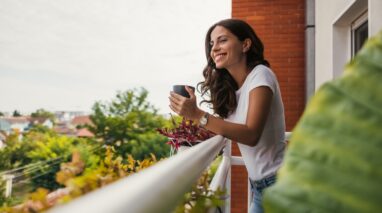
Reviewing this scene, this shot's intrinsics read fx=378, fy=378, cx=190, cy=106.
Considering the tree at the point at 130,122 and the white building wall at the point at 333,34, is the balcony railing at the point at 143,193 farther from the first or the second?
the tree at the point at 130,122

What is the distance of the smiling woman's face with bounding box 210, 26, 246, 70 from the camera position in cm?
168

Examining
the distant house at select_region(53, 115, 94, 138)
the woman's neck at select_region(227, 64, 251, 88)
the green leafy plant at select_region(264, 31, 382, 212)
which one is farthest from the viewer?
the distant house at select_region(53, 115, 94, 138)

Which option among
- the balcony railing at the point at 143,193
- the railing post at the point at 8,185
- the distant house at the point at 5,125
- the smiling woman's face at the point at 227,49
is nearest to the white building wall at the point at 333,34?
the smiling woman's face at the point at 227,49

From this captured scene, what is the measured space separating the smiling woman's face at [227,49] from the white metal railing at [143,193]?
1.26 m

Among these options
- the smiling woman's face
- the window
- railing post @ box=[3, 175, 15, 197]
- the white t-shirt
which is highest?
the window

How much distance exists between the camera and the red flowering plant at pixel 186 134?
160 cm

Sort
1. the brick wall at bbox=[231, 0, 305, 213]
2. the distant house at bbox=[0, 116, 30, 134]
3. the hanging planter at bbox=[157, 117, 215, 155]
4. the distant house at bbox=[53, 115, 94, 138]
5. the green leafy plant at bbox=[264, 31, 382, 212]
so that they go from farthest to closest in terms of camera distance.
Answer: the distant house at bbox=[0, 116, 30, 134], the distant house at bbox=[53, 115, 94, 138], the brick wall at bbox=[231, 0, 305, 213], the hanging planter at bbox=[157, 117, 215, 155], the green leafy plant at bbox=[264, 31, 382, 212]

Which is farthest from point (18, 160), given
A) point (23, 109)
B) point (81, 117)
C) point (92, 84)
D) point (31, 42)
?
point (31, 42)

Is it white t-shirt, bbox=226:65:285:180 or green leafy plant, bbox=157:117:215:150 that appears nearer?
white t-shirt, bbox=226:65:285:180

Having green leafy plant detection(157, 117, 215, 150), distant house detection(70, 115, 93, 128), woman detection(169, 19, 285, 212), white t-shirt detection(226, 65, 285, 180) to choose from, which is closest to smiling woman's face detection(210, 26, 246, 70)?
woman detection(169, 19, 285, 212)

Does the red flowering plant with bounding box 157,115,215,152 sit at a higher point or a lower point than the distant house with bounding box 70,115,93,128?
higher

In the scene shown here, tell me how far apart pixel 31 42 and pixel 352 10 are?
43769 millimetres

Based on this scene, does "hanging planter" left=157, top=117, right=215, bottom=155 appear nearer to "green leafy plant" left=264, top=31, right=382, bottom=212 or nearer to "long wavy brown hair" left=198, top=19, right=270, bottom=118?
"long wavy brown hair" left=198, top=19, right=270, bottom=118

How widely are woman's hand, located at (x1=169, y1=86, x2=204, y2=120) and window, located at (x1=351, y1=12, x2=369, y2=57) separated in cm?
203
